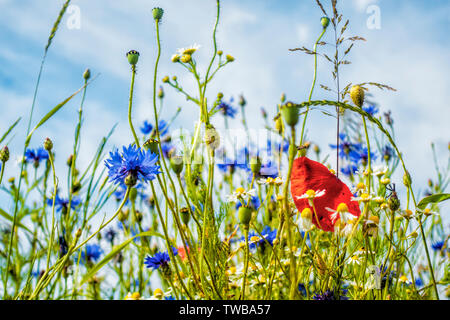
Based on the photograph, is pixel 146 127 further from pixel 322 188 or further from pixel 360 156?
pixel 322 188

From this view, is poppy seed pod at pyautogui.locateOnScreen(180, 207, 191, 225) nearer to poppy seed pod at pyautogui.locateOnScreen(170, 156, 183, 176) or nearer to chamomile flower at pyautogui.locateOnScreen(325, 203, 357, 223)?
poppy seed pod at pyautogui.locateOnScreen(170, 156, 183, 176)

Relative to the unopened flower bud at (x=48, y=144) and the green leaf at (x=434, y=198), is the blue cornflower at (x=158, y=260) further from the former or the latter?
the green leaf at (x=434, y=198)

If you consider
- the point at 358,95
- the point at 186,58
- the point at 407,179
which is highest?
the point at 186,58

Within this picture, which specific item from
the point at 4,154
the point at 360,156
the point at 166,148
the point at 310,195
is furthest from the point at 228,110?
the point at 310,195

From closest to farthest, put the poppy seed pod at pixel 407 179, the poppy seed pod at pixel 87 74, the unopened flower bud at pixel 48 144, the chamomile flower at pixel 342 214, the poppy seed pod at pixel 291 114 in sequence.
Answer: the poppy seed pod at pixel 291 114, the chamomile flower at pixel 342 214, the poppy seed pod at pixel 407 179, the unopened flower bud at pixel 48 144, the poppy seed pod at pixel 87 74

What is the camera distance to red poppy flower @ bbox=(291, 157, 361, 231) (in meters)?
0.55

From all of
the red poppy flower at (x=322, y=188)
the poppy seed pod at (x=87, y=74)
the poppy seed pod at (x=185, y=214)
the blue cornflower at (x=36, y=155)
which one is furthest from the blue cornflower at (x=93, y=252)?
the red poppy flower at (x=322, y=188)

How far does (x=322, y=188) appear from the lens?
56 cm

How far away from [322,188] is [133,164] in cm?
25

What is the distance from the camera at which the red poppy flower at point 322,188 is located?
553mm

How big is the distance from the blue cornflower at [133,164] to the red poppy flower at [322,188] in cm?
18
